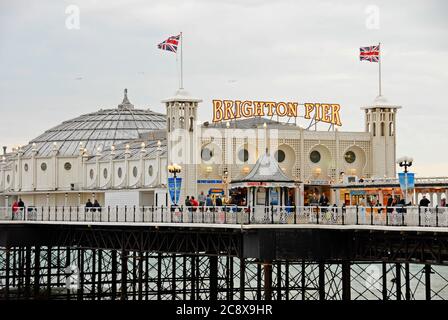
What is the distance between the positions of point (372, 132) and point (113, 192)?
19.6 m

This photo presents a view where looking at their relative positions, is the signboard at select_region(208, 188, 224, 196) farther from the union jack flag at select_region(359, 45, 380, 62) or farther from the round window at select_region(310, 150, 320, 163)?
the union jack flag at select_region(359, 45, 380, 62)

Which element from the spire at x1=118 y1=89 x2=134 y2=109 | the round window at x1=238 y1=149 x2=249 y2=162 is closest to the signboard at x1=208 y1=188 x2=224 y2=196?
the round window at x1=238 y1=149 x2=249 y2=162

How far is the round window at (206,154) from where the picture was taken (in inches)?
3103

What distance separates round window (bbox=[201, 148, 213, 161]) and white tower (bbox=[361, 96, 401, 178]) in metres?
11.6

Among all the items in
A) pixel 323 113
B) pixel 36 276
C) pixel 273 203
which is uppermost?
pixel 323 113

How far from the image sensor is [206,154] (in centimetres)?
7900

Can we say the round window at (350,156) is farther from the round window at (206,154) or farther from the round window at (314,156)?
the round window at (206,154)

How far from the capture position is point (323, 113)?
275 feet

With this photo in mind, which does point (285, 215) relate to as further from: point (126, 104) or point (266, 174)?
point (126, 104)

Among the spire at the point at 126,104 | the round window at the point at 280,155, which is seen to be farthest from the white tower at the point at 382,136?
the spire at the point at 126,104

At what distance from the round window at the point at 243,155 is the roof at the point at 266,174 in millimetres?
13732
